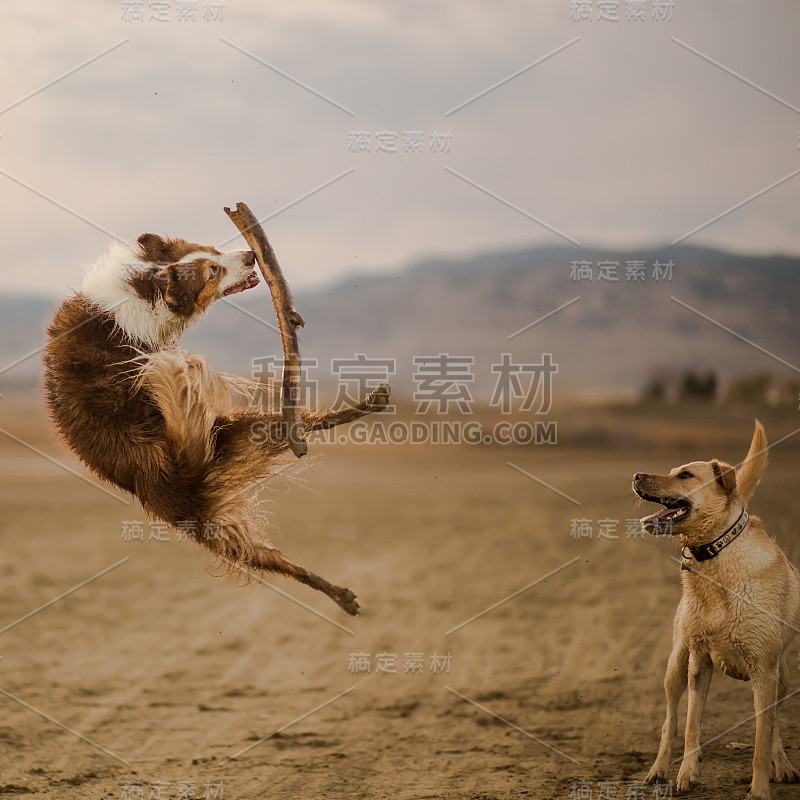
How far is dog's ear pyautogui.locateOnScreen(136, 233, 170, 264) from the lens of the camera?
242 inches

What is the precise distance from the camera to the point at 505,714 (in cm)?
1008

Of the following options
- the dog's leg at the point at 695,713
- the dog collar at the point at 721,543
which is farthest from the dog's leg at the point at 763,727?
the dog collar at the point at 721,543

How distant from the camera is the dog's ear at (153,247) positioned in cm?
614

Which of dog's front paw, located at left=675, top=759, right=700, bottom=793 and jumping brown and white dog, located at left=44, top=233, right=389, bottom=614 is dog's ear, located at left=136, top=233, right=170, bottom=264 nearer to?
jumping brown and white dog, located at left=44, top=233, right=389, bottom=614

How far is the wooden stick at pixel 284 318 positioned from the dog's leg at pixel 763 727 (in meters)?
3.98

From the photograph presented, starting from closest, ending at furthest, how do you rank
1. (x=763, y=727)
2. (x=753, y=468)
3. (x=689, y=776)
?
(x=763, y=727) → (x=753, y=468) → (x=689, y=776)

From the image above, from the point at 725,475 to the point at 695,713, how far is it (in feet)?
A: 6.39

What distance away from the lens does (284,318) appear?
573 centimetres

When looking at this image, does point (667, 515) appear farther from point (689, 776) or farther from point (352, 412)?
point (352, 412)

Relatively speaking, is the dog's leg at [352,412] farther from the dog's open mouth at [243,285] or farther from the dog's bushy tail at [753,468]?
the dog's bushy tail at [753,468]

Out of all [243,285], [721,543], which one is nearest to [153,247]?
[243,285]

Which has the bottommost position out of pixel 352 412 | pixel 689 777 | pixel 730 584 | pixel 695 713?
pixel 689 777

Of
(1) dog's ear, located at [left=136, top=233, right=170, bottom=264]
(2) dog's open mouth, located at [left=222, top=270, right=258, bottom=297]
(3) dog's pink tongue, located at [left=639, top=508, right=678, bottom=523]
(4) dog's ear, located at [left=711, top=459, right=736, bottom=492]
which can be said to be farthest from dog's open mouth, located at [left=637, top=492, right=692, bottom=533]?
(1) dog's ear, located at [left=136, top=233, right=170, bottom=264]

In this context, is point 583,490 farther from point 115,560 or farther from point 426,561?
point 115,560
